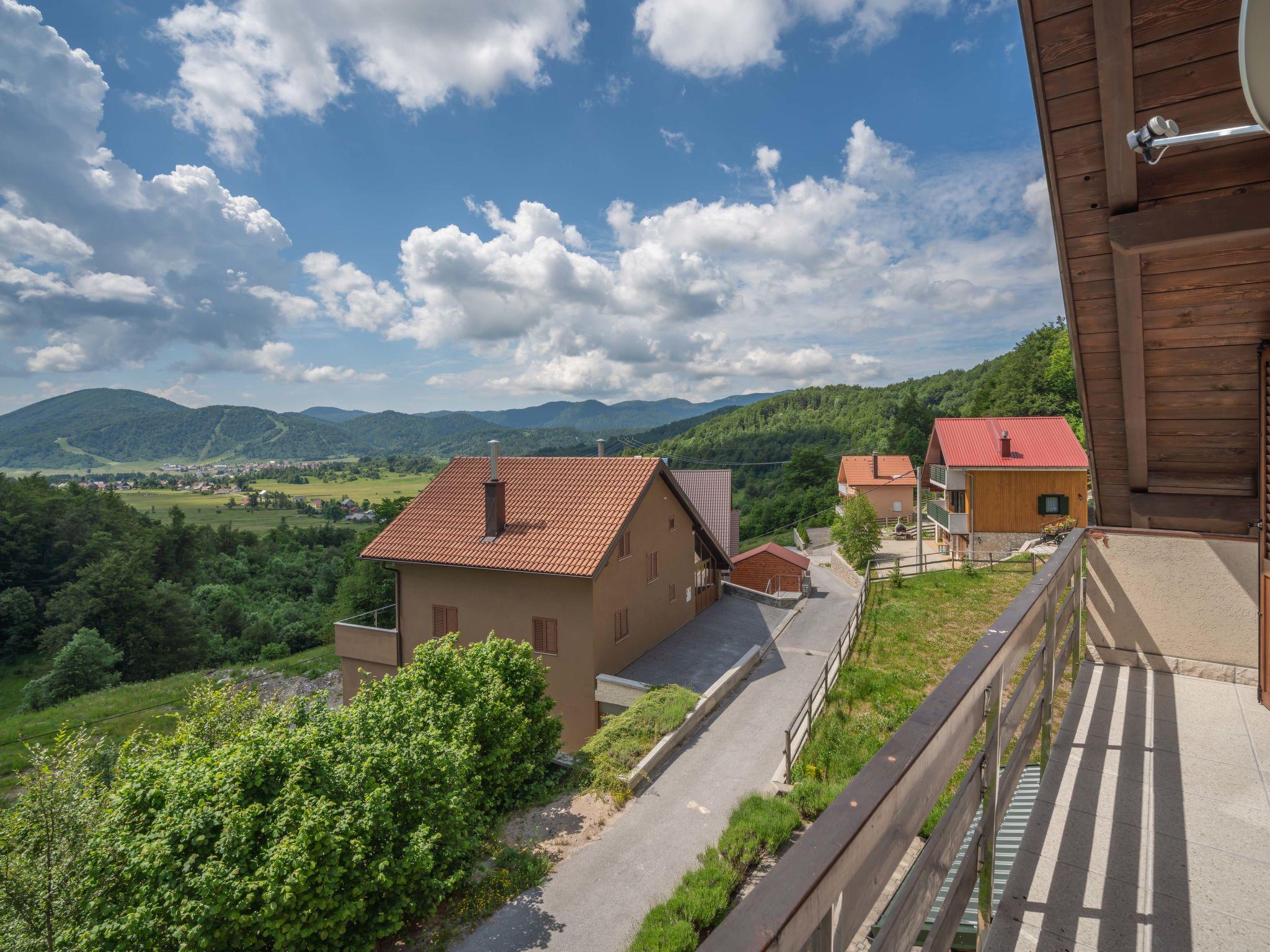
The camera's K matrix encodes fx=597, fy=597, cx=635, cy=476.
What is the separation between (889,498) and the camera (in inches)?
1700

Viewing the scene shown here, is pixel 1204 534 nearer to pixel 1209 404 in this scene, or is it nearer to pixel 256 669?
pixel 1209 404

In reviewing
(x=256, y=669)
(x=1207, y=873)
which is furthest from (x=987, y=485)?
(x=256, y=669)

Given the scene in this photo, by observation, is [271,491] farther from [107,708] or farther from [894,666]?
[894,666]

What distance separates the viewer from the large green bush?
538 centimetres

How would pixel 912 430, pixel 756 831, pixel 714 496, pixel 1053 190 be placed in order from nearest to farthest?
pixel 1053 190
pixel 756 831
pixel 714 496
pixel 912 430

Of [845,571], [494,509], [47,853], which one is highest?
[494,509]

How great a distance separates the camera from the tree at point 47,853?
20.8 ft

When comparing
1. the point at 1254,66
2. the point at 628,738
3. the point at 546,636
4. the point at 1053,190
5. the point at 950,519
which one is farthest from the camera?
the point at 950,519

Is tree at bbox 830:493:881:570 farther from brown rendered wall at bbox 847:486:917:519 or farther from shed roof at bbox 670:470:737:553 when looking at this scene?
brown rendered wall at bbox 847:486:917:519

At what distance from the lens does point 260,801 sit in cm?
608

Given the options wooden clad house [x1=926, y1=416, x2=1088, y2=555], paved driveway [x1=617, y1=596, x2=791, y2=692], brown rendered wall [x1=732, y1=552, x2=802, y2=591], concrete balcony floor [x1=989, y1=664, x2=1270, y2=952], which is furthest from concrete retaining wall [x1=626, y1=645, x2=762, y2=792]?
wooden clad house [x1=926, y1=416, x2=1088, y2=555]

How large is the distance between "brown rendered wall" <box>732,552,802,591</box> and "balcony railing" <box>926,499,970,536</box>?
20.6 ft

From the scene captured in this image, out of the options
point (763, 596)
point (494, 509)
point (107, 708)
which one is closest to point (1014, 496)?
point (763, 596)

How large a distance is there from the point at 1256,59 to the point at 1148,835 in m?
2.83
